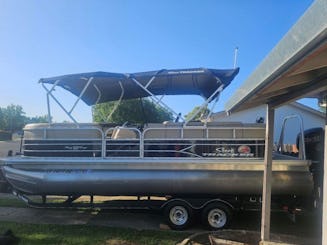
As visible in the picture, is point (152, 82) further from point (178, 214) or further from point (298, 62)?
point (298, 62)

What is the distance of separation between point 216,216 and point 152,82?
3178 mm

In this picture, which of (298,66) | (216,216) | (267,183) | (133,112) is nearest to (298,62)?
(298,66)

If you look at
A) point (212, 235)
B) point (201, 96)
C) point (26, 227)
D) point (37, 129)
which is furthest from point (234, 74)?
point (26, 227)

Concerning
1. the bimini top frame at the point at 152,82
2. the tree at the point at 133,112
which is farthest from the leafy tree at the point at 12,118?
the bimini top frame at the point at 152,82

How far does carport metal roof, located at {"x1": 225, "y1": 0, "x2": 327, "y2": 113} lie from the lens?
7.25ft

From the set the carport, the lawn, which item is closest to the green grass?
the lawn

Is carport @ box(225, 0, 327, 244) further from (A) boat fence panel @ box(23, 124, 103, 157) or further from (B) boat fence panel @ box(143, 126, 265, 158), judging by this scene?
(A) boat fence panel @ box(23, 124, 103, 157)

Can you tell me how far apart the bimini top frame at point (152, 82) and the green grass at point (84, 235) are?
7.52ft

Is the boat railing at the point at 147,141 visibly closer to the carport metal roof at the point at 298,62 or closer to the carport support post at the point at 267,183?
the carport support post at the point at 267,183

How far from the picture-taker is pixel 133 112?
14.6 m

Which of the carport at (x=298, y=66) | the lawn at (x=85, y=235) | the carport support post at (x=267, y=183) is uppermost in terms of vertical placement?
the carport at (x=298, y=66)

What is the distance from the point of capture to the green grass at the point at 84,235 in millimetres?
7016

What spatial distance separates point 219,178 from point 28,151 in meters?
3.97

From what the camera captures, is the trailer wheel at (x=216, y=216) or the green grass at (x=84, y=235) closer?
the green grass at (x=84, y=235)
